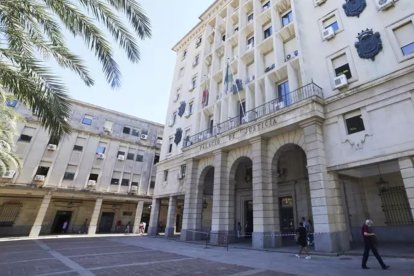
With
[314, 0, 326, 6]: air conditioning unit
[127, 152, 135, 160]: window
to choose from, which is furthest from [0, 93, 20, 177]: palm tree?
[314, 0, 326, 6]: air conditioning unit

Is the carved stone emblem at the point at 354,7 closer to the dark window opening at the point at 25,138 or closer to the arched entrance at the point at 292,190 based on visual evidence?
the arched entrance at the point at 292,190

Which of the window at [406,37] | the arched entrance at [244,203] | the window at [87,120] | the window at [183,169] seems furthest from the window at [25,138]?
the window at [406,37]

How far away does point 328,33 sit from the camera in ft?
46.6

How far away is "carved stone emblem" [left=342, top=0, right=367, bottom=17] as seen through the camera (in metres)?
13.2

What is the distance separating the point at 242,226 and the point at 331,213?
1035 centimetres

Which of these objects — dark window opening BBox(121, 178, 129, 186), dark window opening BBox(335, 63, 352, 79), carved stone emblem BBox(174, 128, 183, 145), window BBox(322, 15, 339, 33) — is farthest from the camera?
dark window opening BBox(121, 178, 129, 186)

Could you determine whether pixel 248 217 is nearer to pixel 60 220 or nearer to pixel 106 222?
pixel 106 222

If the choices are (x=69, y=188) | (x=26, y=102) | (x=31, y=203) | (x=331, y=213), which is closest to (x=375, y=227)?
(x=331, y=213)

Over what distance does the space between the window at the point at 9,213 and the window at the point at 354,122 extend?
108ft

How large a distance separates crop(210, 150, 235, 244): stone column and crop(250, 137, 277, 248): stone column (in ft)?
8.71

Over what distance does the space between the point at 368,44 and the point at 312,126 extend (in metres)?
5.00

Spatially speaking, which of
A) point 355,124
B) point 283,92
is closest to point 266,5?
point 283,92

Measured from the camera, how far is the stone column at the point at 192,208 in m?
18.5

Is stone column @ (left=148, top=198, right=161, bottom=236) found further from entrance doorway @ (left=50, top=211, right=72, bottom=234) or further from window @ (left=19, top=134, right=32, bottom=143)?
window @ (left=19, top=134, right=32, bottom=143)
